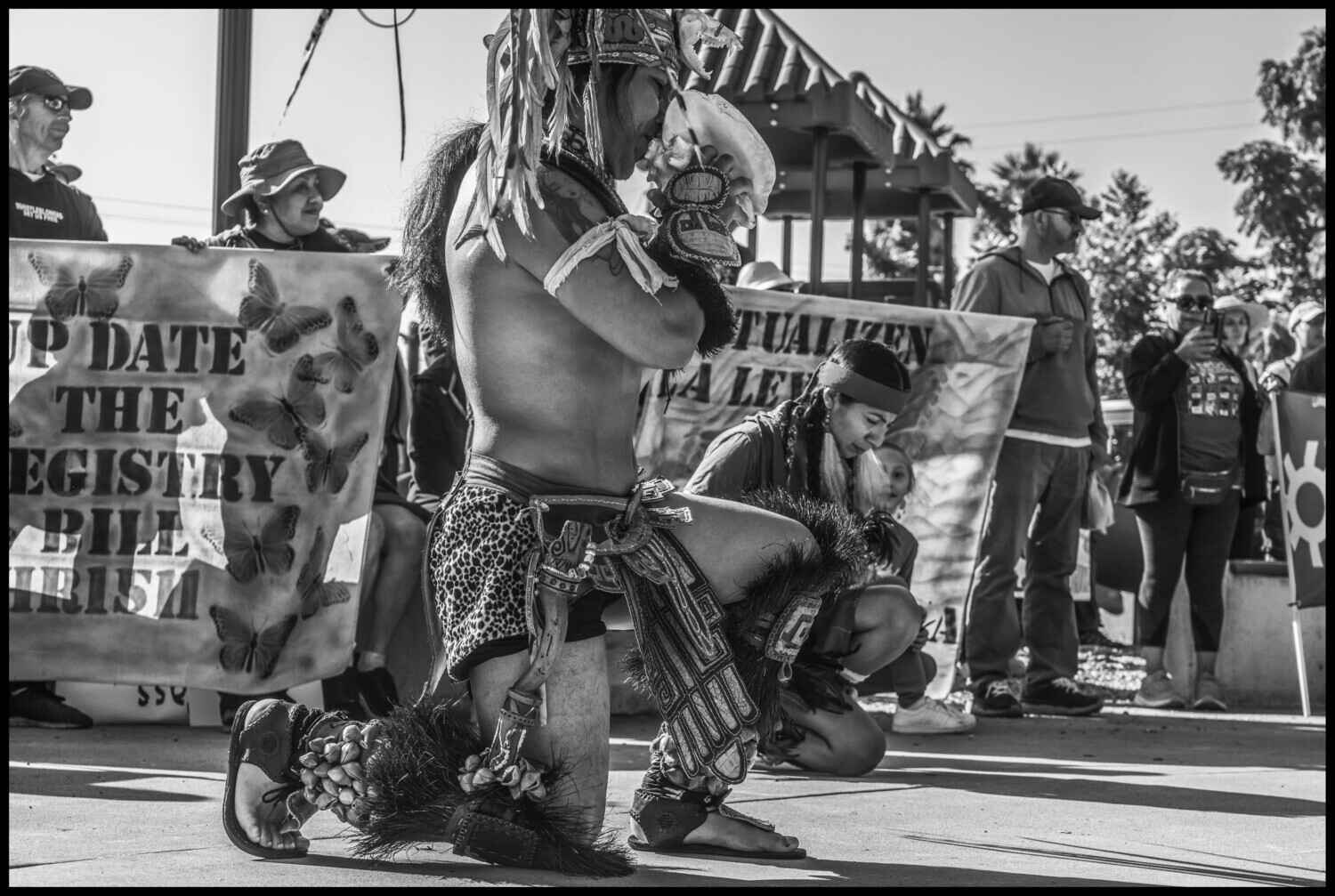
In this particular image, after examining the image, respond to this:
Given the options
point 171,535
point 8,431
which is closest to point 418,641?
point 171,535

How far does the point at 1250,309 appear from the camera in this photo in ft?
29.0

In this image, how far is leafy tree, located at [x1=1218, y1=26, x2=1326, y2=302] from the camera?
2875 cm

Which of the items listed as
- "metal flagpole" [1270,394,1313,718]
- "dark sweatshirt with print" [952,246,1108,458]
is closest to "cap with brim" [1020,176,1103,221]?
"dark sweatshirt with print" [952,246,1108,458]

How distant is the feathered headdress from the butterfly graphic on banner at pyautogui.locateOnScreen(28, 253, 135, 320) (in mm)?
2962

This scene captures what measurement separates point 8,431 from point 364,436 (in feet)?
4.15

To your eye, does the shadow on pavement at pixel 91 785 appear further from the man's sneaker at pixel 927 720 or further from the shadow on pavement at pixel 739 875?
the man's sneaker at pixel 927 720

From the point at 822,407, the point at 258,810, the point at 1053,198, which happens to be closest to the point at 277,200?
the point at 822,407

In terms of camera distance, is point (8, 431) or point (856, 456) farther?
point (8, 431)

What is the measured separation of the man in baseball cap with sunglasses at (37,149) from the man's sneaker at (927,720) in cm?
370

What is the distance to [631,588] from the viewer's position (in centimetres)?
346

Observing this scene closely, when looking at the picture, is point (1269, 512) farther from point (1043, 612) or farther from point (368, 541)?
point (368, 541)

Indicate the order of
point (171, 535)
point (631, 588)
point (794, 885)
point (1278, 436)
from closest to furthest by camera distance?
1. point (794, 885)
2. point (631, 588)
3. point (171, 535)
4. point (1278, 436)

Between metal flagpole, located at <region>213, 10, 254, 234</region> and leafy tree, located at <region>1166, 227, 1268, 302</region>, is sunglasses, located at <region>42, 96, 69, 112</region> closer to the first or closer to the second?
metal flagpole, located at <region>213, 10, 254, 234</region>

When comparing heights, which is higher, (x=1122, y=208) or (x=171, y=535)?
(x=1122, y=208)
